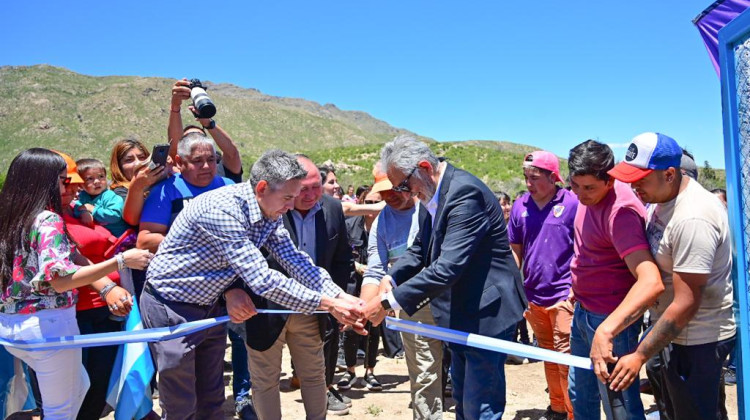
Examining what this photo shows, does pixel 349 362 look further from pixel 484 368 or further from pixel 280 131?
pixel 280 131

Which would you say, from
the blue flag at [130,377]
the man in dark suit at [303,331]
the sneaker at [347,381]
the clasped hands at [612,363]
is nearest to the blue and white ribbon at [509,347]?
the clasped hands at [612,363]

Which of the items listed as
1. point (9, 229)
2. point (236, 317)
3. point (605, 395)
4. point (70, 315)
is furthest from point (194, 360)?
point (605, 395)

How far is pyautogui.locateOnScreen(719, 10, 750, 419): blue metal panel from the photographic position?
94.0 inches

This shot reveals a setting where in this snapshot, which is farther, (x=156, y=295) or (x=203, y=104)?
(x=203, y=104)

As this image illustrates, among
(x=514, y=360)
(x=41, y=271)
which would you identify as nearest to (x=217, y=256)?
(x=41, y=271)

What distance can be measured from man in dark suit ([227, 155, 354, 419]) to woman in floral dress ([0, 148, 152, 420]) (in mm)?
1058

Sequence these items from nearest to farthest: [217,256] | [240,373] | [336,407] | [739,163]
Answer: [739,163], [217,256], [240,373], [336,407]

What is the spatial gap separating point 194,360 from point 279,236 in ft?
2.92

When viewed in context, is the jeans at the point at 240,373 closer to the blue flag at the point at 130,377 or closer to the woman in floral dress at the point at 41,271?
the blue flag at the point at 130,377

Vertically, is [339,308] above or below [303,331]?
above

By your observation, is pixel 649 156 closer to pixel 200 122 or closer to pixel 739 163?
pixel 739 163

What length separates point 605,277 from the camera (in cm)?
300

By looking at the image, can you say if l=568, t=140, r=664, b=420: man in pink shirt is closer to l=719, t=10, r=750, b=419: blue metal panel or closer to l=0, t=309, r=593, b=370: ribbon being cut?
l=0, t=309, r=593, b=370: ribbon being cut

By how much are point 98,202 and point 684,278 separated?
3789 mm
